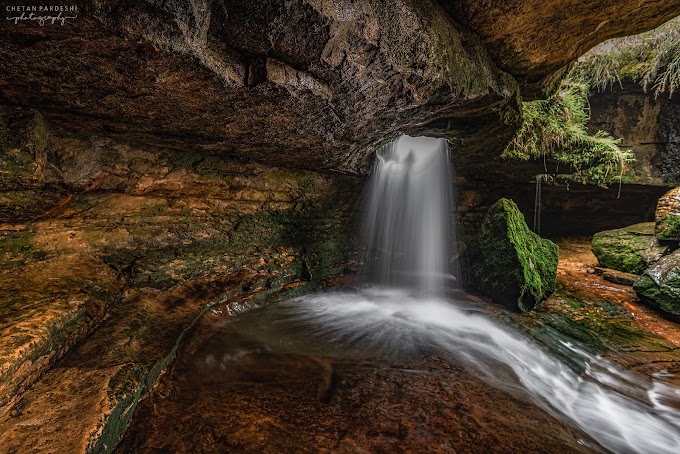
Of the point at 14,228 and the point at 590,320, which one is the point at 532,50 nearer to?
the point at 590,320

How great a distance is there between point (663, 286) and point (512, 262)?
→ 6.96ft

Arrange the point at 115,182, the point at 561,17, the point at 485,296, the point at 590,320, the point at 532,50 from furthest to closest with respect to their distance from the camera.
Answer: the point at 485,296 < the point at 590,320 < the point at 115,182 < the point at 532,50 < the point at 561,17

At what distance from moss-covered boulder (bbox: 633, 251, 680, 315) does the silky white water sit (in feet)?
6.30

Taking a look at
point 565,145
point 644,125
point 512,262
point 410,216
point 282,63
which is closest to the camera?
point 282,63

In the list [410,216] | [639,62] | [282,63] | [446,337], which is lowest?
[446,337]

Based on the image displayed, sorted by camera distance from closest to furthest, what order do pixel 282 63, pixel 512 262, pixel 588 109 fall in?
1. pixel 282 63
2. pixel 512 262
3. pixel 588 109

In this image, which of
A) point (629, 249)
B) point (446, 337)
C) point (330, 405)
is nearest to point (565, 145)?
point (629, 249)

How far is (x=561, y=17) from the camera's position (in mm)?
2881

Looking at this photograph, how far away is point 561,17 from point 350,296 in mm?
5277

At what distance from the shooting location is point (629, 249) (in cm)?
597

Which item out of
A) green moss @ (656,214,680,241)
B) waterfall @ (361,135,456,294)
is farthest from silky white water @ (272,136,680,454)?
green moss @ (656,214,680,241)

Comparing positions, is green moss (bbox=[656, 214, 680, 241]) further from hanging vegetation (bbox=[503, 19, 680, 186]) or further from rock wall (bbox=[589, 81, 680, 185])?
rock wall (bbox=[589, 81, 680, 185])

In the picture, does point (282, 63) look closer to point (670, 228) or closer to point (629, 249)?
point (670, 228)

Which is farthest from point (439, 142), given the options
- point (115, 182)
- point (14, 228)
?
point (14, 228)
